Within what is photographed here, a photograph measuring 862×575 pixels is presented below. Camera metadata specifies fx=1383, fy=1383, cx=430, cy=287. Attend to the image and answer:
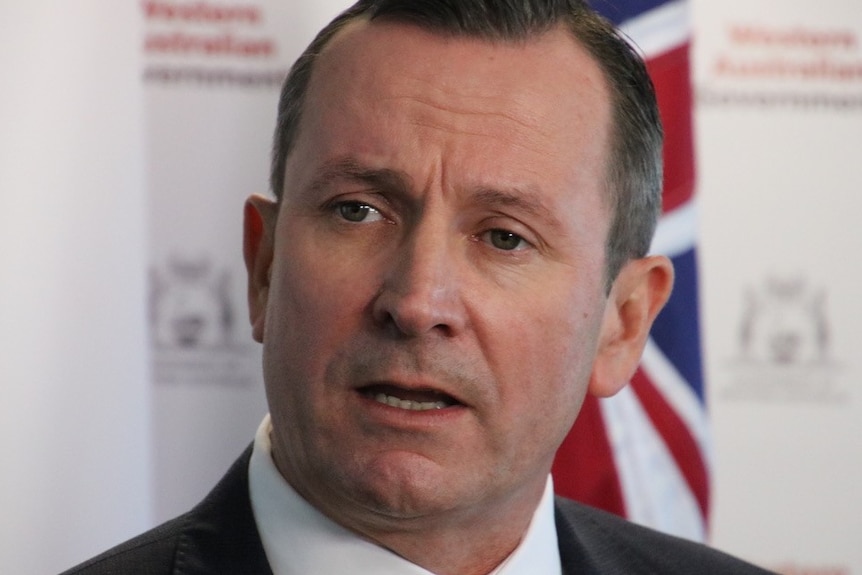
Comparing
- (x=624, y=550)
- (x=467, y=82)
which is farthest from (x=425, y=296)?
(x=624, y=550)

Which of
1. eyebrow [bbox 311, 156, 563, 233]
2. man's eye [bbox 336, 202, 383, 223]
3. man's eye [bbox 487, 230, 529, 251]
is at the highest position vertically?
eyebrow [bbox 311, 156, 563, 233]

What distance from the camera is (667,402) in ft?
10.5

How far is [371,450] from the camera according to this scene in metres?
1.79

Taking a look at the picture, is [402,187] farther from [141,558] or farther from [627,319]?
[141,558]

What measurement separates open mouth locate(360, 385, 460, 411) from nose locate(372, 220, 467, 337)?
80mm

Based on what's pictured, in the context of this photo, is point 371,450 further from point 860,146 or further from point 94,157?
point 860,146

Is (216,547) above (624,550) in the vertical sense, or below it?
above

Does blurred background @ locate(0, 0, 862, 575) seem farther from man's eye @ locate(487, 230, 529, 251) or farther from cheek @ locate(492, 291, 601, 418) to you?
man's eye @ locate(487, 230, 529, 251)

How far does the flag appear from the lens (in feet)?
10.3

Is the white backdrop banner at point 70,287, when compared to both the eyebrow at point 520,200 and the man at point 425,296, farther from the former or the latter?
the eyebrow at point 520,200

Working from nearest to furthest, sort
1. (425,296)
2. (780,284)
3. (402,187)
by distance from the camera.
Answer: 1. (425,296)
2. (402,187)
3. (780,284)

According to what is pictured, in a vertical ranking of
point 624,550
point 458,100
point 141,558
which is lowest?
point 624,550

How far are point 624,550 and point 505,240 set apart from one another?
69cm

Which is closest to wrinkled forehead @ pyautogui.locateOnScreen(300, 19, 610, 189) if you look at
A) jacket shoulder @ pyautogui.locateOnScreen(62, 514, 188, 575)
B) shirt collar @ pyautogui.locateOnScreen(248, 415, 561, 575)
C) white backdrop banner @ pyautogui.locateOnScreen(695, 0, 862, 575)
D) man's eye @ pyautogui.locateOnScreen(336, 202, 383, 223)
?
man's eye @ pyautogui.locateOnScreen(336, 202, 383, 223)
